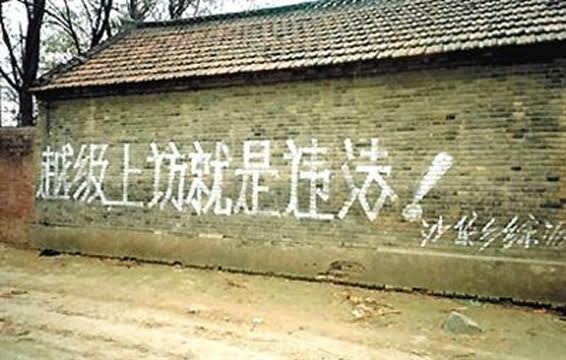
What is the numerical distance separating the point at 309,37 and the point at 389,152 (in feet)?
10.7

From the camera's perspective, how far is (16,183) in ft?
45.1

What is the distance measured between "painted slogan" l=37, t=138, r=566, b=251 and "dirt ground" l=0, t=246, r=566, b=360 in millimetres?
1108

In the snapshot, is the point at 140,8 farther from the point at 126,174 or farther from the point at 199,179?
the point at 199,179

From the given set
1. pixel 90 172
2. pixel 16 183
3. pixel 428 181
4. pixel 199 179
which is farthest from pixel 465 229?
pixel 16 183

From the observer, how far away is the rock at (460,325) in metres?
7.14

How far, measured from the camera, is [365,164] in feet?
32.1

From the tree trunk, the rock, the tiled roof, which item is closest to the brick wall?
the tiled roof

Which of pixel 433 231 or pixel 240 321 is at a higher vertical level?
pixel 433 231

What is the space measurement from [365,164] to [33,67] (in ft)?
57.0

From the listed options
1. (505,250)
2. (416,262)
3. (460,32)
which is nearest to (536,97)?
(460,32)

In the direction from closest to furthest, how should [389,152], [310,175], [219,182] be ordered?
[389,152] → [310,175] → [219,182]

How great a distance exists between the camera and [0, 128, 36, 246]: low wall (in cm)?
1356

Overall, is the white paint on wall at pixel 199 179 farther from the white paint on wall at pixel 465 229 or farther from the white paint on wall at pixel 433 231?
the white paint on wall at pixel 465 229

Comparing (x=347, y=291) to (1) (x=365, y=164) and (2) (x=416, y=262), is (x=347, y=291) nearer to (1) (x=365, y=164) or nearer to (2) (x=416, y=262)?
(2) (x=416, y=262)
